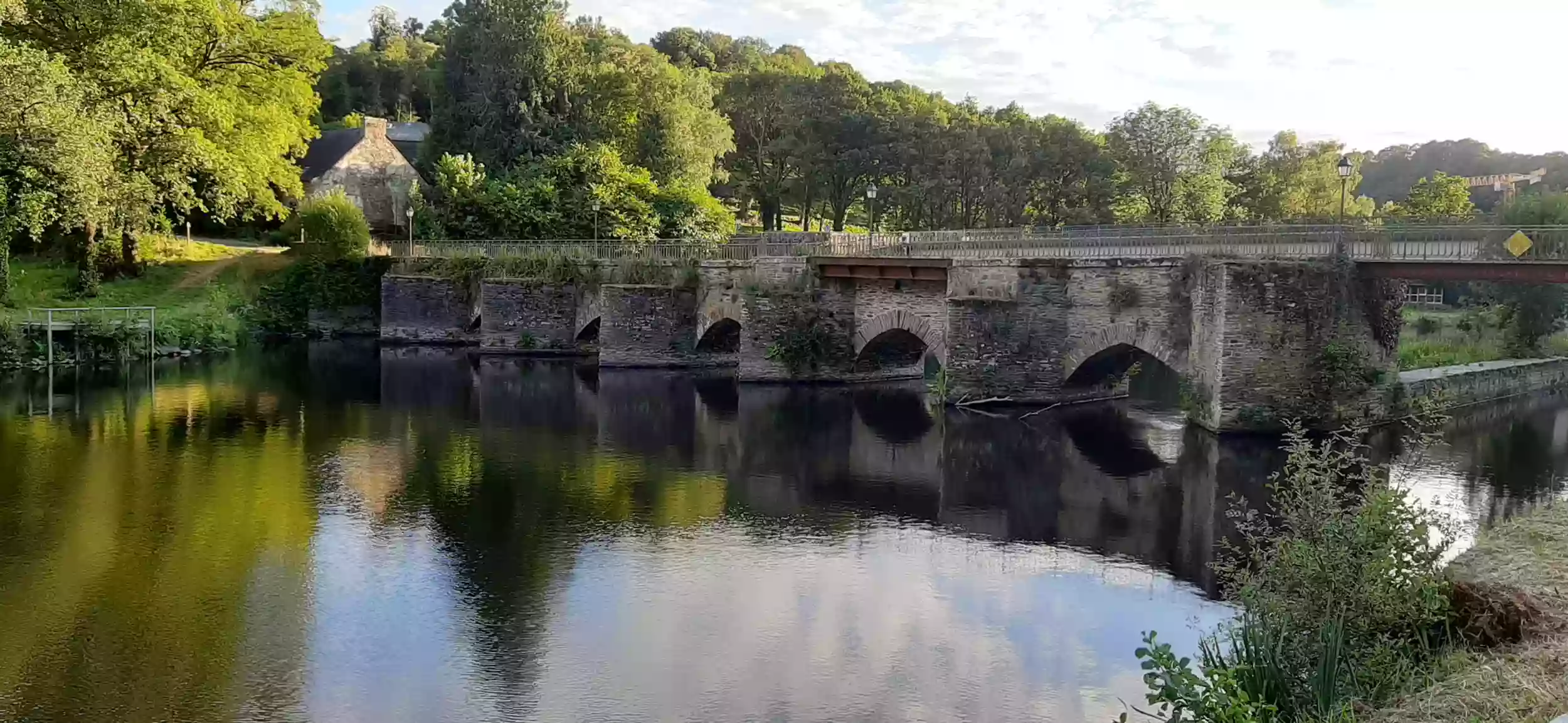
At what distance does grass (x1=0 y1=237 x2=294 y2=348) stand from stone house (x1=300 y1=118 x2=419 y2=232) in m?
8.28

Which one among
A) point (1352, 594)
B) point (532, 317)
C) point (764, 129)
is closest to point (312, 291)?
point (532, 317)

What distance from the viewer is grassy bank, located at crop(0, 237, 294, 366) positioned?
34250 mm

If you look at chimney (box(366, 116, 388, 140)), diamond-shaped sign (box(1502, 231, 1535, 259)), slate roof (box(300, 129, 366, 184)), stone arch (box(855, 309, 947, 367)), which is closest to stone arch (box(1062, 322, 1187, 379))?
stone arch (box(855, 309, 947, 367))

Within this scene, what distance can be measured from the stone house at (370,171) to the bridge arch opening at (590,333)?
1856 centimetres

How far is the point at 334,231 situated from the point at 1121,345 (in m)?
31.4

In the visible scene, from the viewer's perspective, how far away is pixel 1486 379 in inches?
1136

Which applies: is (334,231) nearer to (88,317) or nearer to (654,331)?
(88,317)

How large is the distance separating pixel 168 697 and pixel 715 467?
441 inches

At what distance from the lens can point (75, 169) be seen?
32.9 metres

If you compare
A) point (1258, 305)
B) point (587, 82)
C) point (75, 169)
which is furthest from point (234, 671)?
point (587, 82)

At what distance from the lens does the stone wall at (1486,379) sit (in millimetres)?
25766

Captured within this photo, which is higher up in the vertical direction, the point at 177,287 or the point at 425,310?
the point at 177,287

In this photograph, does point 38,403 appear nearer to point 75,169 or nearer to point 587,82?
point 75,169

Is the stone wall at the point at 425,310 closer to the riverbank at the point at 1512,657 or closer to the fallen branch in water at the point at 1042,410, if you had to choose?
the fallen branch in water at the point at 1042,410
